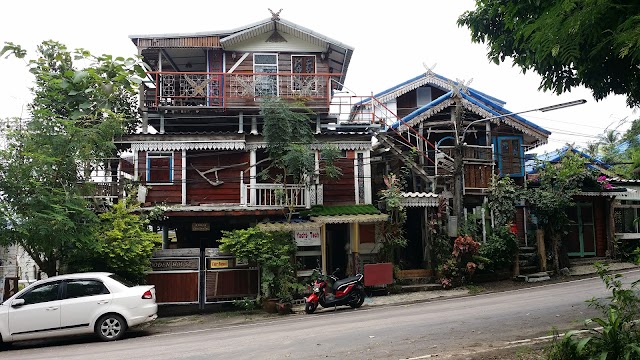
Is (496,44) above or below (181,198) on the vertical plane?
above

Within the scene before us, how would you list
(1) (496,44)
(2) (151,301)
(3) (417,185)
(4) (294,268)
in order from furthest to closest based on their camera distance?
(3) (417,185)
(4) (294,268)
(2) (151,301)
(1) (496,44)

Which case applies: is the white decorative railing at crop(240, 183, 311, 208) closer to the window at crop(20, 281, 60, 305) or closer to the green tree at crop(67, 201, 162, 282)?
the green tree at crop(67, 201, 162, 282)

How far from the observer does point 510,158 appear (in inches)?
768

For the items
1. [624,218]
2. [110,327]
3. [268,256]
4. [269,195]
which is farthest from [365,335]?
[624,218]

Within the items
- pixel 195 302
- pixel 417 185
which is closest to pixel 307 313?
pixel 195 302

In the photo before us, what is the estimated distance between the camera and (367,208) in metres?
16.4

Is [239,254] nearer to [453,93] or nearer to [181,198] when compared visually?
[181,198]

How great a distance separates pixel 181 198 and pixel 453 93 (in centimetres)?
1037

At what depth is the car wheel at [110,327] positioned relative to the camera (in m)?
10.3

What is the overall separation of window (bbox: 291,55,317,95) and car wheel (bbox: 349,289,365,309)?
785 centimetres

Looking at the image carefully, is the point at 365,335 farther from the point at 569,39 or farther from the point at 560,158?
the point at 560,158

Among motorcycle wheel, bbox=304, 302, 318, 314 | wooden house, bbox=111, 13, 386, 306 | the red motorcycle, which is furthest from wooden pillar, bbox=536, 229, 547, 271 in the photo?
motorcycle wheel, bbox=304, 302, 318, 314

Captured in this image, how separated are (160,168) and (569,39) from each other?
14006mm

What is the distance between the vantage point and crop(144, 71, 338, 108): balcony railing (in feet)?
57.2
